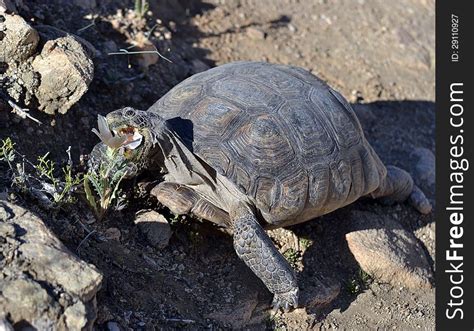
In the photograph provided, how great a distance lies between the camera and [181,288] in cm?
423

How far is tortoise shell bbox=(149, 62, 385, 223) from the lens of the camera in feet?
14.4

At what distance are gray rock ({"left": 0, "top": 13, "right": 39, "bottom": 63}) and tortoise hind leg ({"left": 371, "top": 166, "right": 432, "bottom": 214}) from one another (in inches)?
122

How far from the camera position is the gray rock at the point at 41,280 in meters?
3.02

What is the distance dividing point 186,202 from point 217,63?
8.84 ft

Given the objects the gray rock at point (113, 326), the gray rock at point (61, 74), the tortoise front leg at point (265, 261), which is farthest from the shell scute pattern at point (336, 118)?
the gray rock at point (113, 326)

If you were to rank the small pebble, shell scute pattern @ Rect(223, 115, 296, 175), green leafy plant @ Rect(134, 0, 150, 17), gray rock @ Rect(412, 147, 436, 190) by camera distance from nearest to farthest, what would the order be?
1. the small pebble
2. shell scute pattern @ Rect(223, 115, 296, 175)
3. green leafy plant @ Rect(134, 0, 150, 17)
4. gray rock @ Rect(412, 147, 436, 190)

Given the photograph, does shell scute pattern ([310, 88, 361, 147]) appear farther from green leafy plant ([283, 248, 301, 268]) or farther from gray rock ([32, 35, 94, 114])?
gray rock ([32, 35, 94, 114])

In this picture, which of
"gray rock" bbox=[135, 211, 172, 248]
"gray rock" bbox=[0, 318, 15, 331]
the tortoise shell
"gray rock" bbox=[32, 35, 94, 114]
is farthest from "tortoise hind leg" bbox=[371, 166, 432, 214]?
"gray rock" bbox=[0, 318, 15, 331]

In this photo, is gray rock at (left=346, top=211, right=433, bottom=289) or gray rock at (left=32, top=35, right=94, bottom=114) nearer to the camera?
gray rock at (left=32, top=35, right=94, bottom=114)

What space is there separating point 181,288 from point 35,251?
1.23m

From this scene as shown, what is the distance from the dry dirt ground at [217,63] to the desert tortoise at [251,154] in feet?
1.00

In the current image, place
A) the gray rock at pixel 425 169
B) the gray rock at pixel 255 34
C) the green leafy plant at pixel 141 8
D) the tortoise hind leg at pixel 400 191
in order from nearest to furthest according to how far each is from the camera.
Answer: the tortoise hind leg at pixel 400 191 < the green leafy plant at pixel 141 8 < the gray rock at pixel 425 169 < the gray rock at pixel 255 34

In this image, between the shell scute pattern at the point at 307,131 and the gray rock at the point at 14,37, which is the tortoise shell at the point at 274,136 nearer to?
the shell scute pattern at the point at 307,131

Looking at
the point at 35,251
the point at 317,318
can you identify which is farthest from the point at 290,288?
the point at 35,251
